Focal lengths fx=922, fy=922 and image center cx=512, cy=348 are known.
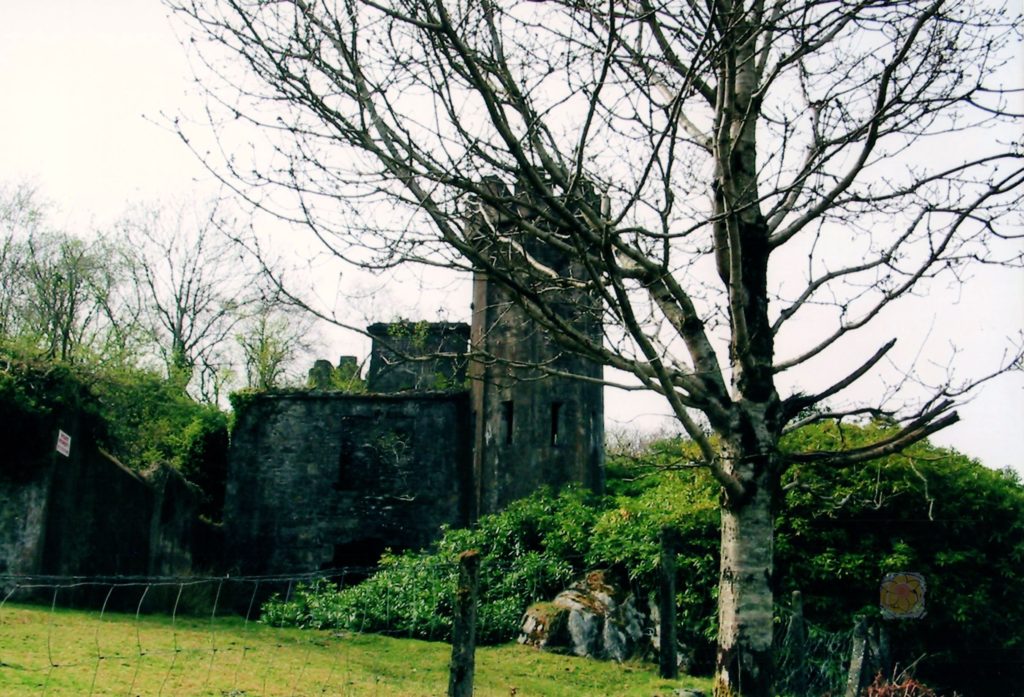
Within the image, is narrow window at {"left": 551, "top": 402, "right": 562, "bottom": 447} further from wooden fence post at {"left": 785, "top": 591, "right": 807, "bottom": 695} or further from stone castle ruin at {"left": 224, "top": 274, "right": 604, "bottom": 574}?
wooden fence post at {"left": 785, "top": 591, "right": 807, "bottom": 695}

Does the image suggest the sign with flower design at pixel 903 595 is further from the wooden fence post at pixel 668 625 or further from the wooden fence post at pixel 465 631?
A: the wooden fence post at pixel 465 631

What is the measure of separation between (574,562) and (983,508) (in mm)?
6169

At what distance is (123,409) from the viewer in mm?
22828

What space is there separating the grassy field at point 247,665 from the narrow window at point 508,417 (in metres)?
7.75

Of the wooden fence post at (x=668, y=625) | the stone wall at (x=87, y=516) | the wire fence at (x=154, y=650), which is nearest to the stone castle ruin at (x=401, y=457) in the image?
the stone wall at (x=87, y=516)

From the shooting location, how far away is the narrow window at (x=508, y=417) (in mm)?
21731

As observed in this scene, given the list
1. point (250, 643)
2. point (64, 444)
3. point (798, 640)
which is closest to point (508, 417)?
point (64, 444)

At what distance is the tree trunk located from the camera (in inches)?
256

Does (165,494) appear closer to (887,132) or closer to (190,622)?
(190,622)

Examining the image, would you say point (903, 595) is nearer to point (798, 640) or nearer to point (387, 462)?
point (798, 640)

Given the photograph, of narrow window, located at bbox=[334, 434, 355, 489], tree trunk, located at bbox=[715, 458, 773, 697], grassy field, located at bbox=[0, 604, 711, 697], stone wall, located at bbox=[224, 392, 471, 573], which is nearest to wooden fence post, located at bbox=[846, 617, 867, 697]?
tree trunk, located at bbox=[715, 458, 773, 697]

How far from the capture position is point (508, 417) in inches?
862

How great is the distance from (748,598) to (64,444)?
512 inches

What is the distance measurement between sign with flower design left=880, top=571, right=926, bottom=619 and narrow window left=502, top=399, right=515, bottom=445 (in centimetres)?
1133
